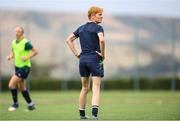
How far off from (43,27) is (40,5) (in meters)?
2.54

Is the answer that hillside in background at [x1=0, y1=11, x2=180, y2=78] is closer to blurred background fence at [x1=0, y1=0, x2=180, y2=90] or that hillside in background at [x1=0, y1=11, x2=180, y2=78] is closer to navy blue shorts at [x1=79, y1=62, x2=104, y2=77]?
blurred background fence at [x1=0, y1=0, x2=180, y2=90]

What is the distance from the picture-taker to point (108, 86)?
114ft

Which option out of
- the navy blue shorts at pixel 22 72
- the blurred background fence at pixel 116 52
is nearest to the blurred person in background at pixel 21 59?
the navy blue shorts at pixel 22 72

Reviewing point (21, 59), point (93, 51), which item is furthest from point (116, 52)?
point (93, 51)

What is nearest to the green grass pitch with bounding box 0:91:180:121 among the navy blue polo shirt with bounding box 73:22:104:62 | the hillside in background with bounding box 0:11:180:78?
the navy blue polo shirt with bounding box 73:22:104:62

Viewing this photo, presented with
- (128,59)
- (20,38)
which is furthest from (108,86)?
(20,38)

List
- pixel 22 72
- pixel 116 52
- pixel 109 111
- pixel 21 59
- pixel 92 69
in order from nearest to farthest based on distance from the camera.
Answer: pixel 92 69
pixel 109 111
pixel 22 72
pixel 21 59
pixel 116 52

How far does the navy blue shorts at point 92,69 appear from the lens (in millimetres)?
11984

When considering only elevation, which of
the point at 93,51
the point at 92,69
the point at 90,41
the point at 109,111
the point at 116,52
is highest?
the point at 90,41

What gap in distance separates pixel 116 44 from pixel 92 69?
2381 centimetres

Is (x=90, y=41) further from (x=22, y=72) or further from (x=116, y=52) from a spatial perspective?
(x=116, y=52)

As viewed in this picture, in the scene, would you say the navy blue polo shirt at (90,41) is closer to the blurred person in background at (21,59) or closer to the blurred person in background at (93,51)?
the blurred person in background at (93,51)

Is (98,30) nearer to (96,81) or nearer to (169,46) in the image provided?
(96,81)

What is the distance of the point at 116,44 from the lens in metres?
35.8
